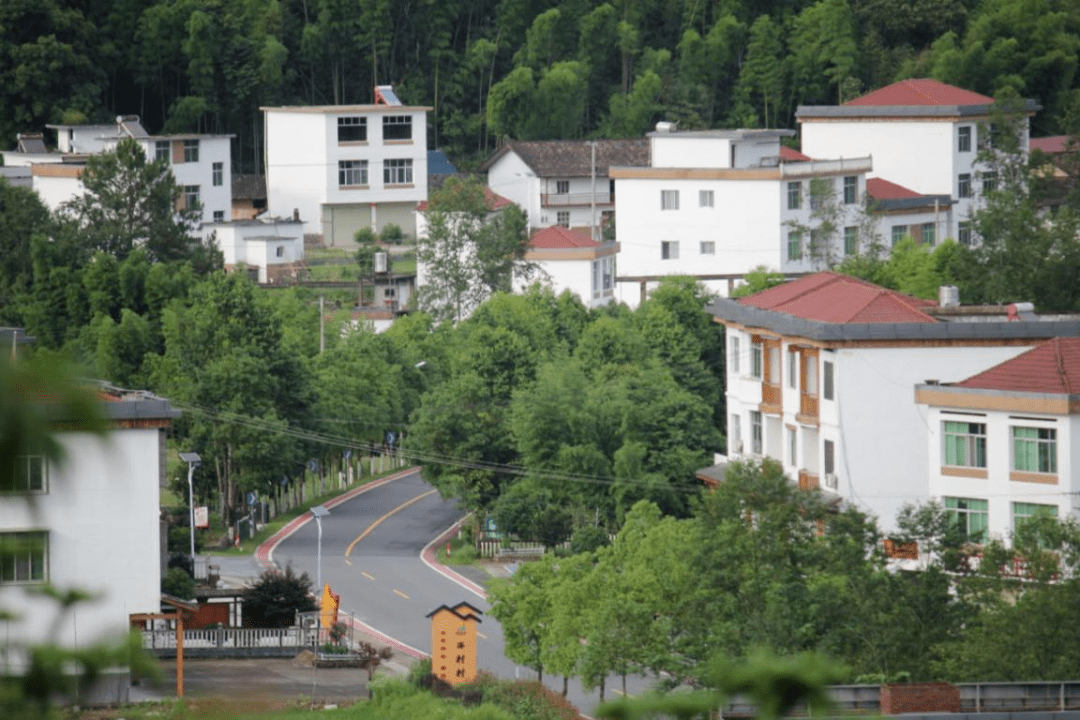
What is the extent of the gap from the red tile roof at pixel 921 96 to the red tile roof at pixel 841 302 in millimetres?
24116

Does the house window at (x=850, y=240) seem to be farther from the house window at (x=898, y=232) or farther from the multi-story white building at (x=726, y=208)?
the house window at (x=898, y=232)

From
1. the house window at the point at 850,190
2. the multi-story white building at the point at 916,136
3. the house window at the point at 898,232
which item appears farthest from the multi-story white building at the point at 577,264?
the multi-story white building at the point at 916,136

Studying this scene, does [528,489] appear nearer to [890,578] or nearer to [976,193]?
[890,578]

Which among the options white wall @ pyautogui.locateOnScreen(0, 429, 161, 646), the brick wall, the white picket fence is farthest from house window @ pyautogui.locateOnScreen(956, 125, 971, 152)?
the brick wall

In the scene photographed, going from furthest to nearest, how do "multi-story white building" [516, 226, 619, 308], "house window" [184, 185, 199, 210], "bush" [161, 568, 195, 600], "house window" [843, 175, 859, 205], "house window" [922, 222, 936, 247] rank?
"house window" [184, 185, 199, 210]
"house window" [922, 222, 936, 247]
"house window" [843, 175, 859, 205]
"multi-story white building" [516, 226, 619, 308]
"bush" [161, 568, 195, 600]

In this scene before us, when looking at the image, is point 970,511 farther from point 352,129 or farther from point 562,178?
point 352,129

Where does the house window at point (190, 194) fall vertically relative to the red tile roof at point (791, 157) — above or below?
below

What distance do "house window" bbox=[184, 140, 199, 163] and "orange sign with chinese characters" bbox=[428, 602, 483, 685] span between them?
33.0m

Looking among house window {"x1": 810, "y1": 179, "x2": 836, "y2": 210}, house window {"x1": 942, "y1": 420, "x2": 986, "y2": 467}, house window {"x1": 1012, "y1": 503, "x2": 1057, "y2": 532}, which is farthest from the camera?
house window {"x1": 810, "y1": 179, "x2": 836, "y2": 210}

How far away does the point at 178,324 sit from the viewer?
32.1 meters

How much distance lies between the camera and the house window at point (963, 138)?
5147 cm

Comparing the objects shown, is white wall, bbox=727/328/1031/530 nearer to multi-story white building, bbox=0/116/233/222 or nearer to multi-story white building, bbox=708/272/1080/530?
multi-story white building, bbox=708/272/1080/530

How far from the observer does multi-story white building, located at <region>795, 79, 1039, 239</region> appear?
51156mm

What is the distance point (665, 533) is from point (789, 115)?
46.2 metres
